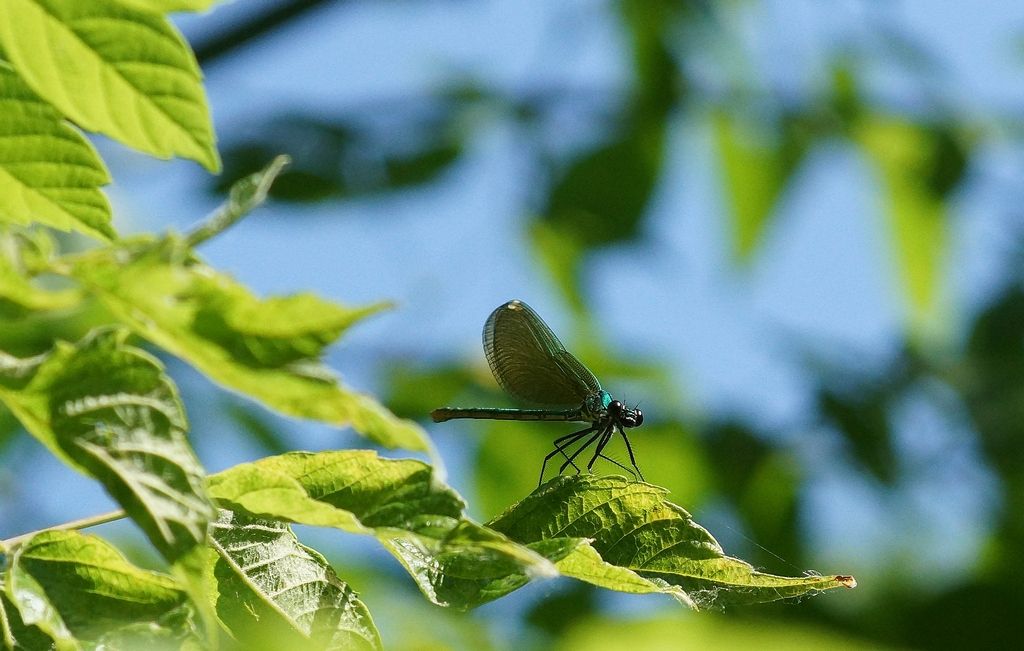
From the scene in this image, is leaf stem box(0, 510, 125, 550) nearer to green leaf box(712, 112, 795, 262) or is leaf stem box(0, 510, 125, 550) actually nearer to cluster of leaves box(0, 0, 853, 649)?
cluster of leaves box(0, 0, 853, 649)

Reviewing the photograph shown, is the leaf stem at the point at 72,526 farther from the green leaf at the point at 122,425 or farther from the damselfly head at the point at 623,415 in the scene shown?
the damselfly head at the point at 623,415

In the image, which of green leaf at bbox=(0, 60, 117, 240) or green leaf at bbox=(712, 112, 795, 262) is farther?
green leaf at bbox=(712, 112, 795, 262)

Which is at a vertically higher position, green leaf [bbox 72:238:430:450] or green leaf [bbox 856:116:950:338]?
green leaf [bbox 856:116:950:338]

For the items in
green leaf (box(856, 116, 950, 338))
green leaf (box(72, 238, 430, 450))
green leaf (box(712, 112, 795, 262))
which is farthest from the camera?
green leaf (box(856, 116, 950, 338))

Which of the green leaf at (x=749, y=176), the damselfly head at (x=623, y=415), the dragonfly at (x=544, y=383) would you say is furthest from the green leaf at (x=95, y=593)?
the green leaf at (x=749, y=176)

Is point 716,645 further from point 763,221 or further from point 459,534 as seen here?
point 763,221

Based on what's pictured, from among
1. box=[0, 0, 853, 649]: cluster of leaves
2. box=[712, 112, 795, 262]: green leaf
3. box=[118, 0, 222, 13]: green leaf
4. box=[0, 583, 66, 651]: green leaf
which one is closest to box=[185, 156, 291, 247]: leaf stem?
box=[0, 0, 853, 649]: cluster of leaves
